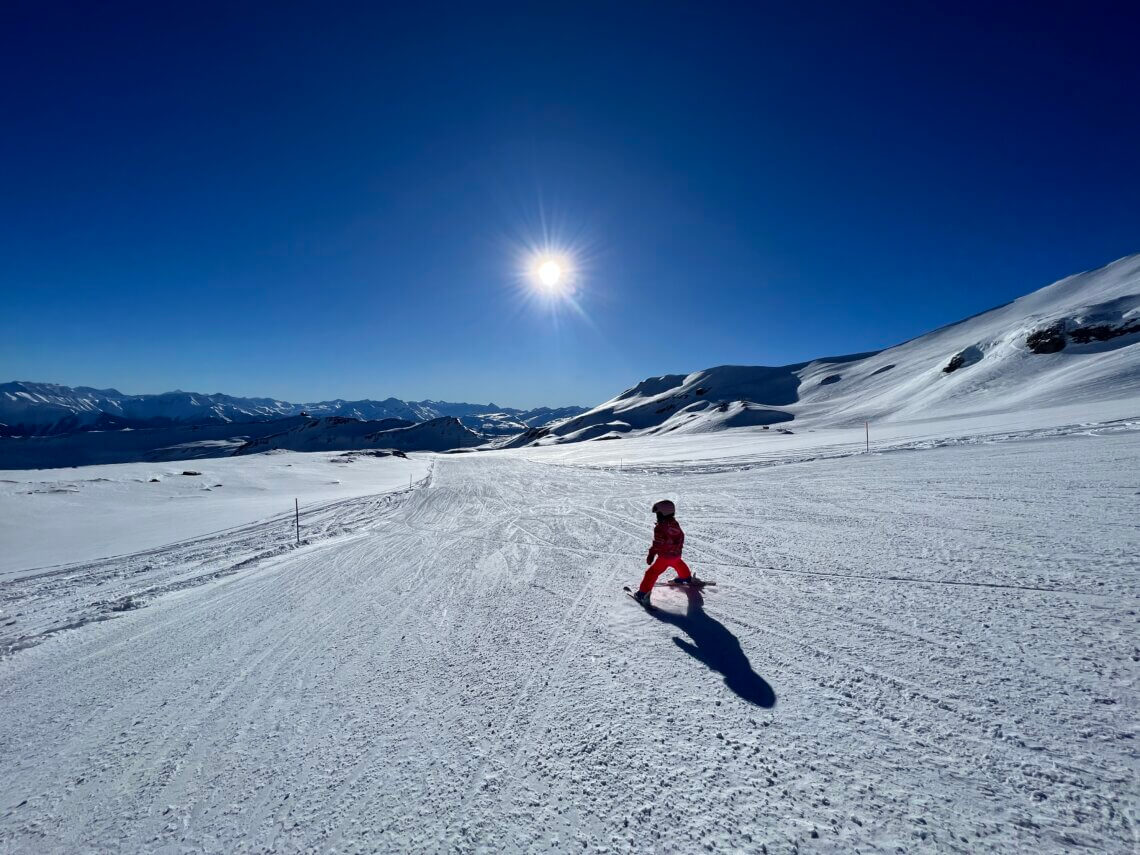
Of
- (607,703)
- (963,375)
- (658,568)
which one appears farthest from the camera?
(963,375)

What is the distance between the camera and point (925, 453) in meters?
17.0

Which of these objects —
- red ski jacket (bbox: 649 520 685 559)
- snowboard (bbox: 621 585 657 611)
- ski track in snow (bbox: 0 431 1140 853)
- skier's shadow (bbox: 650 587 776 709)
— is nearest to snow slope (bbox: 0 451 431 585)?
ski track in snow (bbox: 0 431 1140 853)

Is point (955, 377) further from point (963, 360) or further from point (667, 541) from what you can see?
point (667, 541)

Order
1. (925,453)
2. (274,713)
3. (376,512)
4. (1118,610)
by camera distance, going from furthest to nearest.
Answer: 1. (925,453)
2. (376,512)
3. (1118,610)
4. (274,713)

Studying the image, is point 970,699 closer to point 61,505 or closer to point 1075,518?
point 1075,518

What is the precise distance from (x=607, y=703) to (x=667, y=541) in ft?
8.27

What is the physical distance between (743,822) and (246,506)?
20.0 m

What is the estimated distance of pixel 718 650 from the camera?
4551 mm

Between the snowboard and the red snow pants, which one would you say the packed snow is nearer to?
the snowboard

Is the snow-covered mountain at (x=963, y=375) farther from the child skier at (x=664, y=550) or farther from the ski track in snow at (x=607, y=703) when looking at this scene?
the child skier at (x=664, y=550)

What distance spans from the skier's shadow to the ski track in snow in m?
0.04

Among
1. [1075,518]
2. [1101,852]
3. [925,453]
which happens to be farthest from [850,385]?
[1101,852]

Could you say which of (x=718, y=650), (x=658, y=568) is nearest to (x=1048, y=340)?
(x=658, y=568)

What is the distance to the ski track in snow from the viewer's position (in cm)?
274
